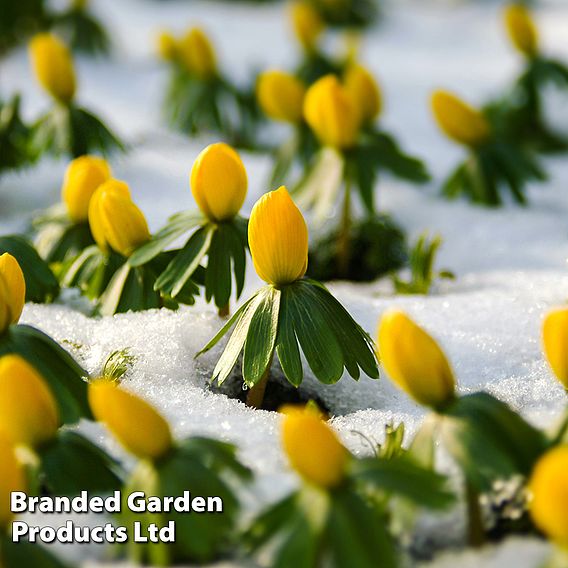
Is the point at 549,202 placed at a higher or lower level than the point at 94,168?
lower

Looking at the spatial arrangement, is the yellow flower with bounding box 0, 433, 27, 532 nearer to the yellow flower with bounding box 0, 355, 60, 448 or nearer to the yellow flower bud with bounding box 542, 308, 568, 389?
the yellow flower with bounding box 0, 355, 60, 448

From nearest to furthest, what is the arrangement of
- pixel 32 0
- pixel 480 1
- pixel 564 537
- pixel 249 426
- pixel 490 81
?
1. pixel 564 537
2. pixel 249 426
3. pixel 32 0
4. pixel 490 81
5. pixel 480 1

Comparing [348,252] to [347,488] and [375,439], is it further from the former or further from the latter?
[347,488]

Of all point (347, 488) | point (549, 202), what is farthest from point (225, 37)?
point (347, 488)

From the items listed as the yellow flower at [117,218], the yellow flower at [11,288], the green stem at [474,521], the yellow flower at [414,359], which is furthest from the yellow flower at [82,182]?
the green stem at [474,521]

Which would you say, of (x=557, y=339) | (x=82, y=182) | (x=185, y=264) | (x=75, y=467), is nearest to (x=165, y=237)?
(x=185, y=264)

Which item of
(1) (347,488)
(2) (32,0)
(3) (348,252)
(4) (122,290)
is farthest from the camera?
(2) (32,0)

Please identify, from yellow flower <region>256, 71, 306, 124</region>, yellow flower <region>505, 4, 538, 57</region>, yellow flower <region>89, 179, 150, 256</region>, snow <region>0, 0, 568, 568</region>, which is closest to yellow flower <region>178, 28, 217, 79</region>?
snow <region>0, 0, 568, 568</region>
